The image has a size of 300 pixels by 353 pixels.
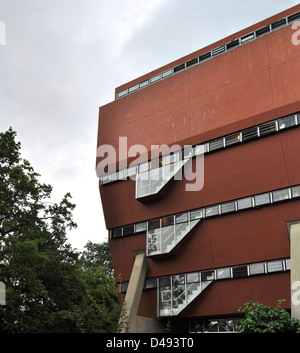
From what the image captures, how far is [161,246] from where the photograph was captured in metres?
25.9

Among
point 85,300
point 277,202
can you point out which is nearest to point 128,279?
point 85,300

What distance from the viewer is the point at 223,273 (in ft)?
79.0

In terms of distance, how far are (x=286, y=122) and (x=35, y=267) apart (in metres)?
16.0

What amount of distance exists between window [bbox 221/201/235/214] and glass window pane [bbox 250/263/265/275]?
3.11 m

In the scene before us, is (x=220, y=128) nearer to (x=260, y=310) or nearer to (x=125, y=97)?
(x=125, y=97)

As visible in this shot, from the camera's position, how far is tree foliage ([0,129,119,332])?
79.5 feet

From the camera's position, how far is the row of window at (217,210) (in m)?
22.2

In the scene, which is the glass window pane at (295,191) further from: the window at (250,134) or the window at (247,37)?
the window at (247,37)

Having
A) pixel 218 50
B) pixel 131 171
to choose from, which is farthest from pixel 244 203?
pixel 218 50

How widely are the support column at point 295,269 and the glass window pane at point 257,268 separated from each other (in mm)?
2537

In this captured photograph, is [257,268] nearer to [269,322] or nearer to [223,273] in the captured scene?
[223,273]

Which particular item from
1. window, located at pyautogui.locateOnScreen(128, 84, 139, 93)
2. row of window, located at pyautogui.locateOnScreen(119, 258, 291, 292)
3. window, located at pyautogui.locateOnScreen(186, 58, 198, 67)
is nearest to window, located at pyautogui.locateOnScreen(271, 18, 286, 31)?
window, located at pyautogui.locateOnScreen(186, 58, 198, 67)

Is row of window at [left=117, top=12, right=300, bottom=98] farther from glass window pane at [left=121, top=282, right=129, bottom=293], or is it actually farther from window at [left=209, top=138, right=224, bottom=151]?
glass window pane at [left=121, top=282, right=129, bottom=293]
